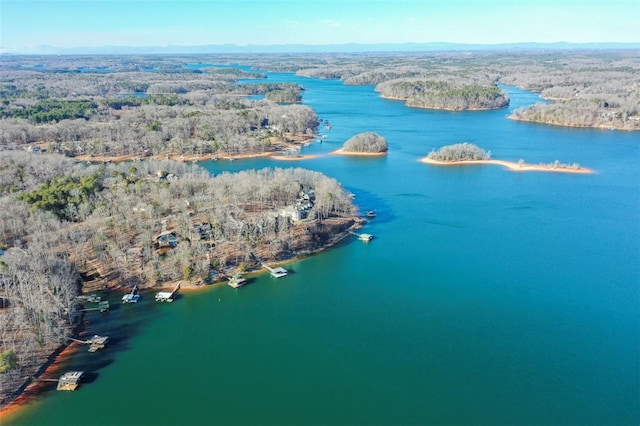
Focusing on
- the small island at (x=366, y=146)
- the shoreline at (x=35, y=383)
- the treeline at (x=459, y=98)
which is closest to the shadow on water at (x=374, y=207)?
the small island at (x=366, y=146)

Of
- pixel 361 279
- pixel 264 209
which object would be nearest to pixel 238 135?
pixel 264 209

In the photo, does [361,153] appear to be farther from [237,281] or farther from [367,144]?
[237,281]

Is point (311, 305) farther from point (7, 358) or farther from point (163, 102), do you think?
point (163, 102)

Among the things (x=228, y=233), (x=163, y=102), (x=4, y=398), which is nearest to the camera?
(x=4, y=398)

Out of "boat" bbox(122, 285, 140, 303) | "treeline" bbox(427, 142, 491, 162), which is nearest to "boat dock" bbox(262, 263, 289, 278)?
"boat" bbox(122, 285, 140, 303)

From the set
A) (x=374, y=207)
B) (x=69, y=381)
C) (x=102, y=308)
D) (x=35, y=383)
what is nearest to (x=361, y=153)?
(x=374, y=207)

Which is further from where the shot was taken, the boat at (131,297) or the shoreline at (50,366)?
the boat at (131,297)

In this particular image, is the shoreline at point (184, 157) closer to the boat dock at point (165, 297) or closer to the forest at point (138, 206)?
the forest at point (138, 206)
